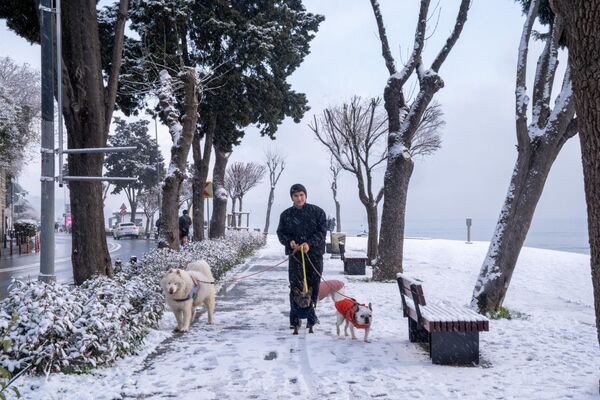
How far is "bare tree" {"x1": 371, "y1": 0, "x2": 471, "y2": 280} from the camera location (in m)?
12.1

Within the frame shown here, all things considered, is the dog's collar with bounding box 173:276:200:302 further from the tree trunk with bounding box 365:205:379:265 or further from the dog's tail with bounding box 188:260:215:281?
the tree trunk with bounding box 365:205:379:265

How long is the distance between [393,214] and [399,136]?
79.8 inches

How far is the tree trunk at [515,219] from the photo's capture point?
26.1 feet

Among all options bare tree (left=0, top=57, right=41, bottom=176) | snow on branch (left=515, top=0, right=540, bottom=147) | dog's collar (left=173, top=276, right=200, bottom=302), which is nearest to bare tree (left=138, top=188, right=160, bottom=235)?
bare tree (left=0, top=57, right=41, bottom=176)

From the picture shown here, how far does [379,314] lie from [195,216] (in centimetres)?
1222

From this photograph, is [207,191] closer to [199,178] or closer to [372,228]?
[199,178]

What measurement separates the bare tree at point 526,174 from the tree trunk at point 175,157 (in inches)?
333

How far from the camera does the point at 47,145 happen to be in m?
5.63

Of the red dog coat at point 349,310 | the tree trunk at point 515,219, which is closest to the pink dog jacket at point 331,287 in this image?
the red dog coat at point 349,310

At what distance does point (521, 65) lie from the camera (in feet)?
28.8

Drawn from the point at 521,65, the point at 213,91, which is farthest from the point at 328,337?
the point at 213,91

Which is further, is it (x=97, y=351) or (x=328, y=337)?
(x=328, y=337)

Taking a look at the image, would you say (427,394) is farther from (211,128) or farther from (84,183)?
(211,128)

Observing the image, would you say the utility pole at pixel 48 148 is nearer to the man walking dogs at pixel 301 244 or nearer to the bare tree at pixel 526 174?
the man walking dogs at pixel 301 244
